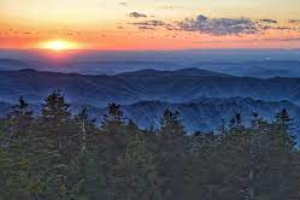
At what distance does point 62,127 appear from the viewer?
31766 millimetres

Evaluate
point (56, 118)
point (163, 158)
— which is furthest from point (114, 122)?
point (163, 158)

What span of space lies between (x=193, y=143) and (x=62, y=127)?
972cm

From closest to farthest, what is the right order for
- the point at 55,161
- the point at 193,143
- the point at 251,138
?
the point at 55,161
the point at 251,138
the point at 193,143

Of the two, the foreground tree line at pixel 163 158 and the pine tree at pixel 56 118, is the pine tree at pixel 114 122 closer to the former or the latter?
the foreground tree line at pixel 163 158

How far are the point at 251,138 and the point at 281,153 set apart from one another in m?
2.90

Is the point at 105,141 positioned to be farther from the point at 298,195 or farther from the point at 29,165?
the point at 298,195

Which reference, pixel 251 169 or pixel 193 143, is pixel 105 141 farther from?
pixel 251 169

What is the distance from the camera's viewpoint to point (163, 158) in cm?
3312

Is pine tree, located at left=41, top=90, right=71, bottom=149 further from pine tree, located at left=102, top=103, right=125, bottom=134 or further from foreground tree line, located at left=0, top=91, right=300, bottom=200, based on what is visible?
pine tree, located at left=102, top=103, right=125, bottom=134

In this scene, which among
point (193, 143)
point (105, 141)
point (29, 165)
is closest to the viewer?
point (29, 165)

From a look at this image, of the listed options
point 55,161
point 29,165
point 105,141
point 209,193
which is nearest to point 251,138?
point 209,193

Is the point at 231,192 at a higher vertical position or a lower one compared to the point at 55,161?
lower

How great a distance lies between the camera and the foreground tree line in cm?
2947

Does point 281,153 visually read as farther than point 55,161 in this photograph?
Yes
